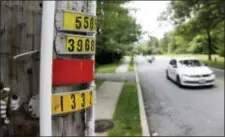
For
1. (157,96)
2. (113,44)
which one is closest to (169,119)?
(157,96)

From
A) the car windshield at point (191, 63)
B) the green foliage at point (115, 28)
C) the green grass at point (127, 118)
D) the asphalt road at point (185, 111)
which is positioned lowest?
the asphalt road at point (185, 111)

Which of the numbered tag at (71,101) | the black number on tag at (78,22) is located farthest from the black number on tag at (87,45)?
the numbered tag at (71,101)

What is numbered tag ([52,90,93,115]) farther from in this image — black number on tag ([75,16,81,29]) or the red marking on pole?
black number on tag ([75,16,81,29])

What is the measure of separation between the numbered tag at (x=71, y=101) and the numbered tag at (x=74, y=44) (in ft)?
0.78

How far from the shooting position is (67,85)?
1.87 meters

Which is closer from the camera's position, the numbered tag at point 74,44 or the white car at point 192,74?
the numbered tag at point 74,44

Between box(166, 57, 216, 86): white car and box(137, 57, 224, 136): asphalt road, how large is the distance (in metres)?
0.34

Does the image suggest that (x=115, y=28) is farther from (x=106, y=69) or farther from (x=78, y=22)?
(x=106, y=69)

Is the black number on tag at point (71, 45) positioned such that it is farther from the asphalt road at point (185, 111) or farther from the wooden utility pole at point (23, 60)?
the asphalt road at point (185, 111)

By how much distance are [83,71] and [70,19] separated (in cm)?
30

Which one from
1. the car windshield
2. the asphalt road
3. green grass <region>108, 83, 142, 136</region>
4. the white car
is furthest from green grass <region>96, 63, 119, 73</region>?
Answer: green grass <region>108, 83, 142, 136</region>

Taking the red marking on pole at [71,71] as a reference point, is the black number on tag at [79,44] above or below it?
above

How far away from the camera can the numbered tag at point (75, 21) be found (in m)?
1.81

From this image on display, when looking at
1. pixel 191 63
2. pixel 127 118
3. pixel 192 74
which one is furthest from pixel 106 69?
pixel 127 118
